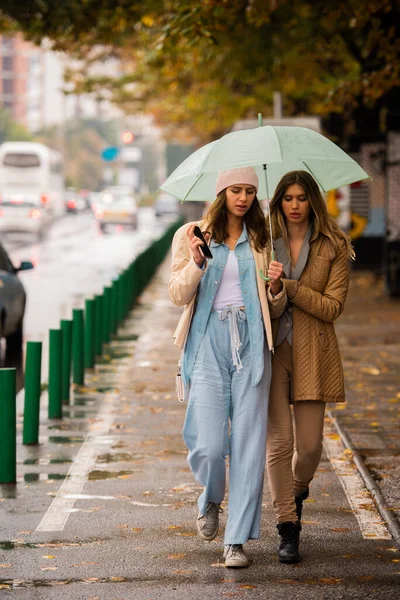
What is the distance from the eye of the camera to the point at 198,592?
5562 millimetres

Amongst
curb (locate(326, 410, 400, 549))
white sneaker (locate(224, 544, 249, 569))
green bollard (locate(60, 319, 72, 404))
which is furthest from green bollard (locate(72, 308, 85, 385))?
white sneaker (locate(224, 544, 249, 569))

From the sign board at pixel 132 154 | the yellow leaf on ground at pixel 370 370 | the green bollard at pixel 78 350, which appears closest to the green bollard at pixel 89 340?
the green bollard at pixel 78 350

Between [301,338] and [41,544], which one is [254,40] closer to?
[301,338]

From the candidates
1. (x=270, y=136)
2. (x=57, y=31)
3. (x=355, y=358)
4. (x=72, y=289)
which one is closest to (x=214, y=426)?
(x=270, y=136)

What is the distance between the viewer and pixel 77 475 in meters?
8.21

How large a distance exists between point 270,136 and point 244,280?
698mm

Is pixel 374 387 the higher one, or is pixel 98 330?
pixel 98 330

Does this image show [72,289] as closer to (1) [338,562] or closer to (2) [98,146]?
(1) [338,562]

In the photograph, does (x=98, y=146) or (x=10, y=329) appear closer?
(x=10, y=329)

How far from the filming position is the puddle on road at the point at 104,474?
8134mm

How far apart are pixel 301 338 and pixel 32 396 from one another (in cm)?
353

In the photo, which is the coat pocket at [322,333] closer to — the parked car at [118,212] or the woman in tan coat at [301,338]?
the woman in tan coat at [301,338]

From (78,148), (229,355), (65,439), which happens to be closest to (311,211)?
(229,355)

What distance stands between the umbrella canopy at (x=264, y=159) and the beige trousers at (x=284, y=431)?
2.79 feet
